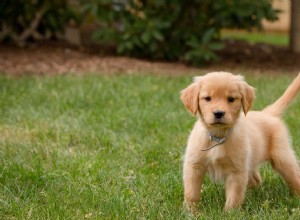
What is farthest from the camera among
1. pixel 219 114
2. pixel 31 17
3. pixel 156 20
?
pixel 31 17

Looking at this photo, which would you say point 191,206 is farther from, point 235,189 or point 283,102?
point 283,102

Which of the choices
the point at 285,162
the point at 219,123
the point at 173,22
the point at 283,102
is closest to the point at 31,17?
the point at 173,22

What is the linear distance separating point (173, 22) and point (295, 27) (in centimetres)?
264

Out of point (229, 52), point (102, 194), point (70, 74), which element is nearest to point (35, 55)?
point (70, 74)

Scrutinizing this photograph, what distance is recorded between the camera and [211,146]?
4.36m

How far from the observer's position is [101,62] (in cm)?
1087

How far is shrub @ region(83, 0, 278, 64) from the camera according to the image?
10602 mm

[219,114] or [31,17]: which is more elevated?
[219,114]

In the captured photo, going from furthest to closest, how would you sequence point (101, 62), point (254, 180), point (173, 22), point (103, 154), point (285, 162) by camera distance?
point (173, 22), point (101, 62), point (103, 154), point (254, 180), point (285, 162)

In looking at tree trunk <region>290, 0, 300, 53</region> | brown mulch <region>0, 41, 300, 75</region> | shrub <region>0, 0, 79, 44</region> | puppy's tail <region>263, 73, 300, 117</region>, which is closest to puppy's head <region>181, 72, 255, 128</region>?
puppy's tail <region>263, 73, 300, 117</region>

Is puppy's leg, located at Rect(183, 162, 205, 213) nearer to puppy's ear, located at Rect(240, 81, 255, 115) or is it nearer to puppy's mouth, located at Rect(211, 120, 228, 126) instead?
puppy's mouth, located at Rect(211, 120, 228, 126)

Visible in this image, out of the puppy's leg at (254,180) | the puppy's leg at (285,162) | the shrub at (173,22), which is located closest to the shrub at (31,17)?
the shrub at (173,22)

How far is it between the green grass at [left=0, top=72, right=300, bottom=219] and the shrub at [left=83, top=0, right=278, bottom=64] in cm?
195

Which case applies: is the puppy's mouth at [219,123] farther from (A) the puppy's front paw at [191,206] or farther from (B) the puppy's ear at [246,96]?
(A) the puppy's front paw at [191,206]
